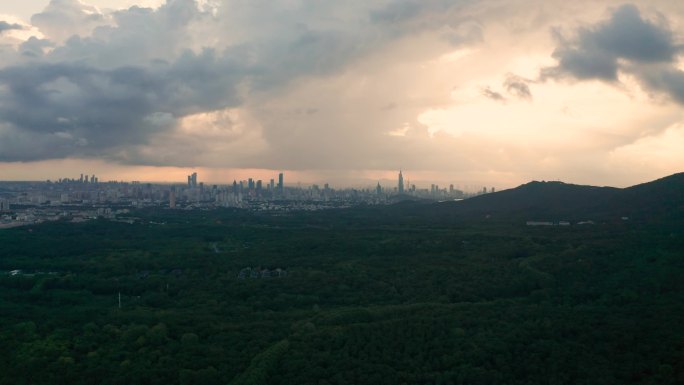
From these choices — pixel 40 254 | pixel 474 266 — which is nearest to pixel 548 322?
pixel 474 266

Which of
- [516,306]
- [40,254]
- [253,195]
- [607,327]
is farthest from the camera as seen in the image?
[253,195]

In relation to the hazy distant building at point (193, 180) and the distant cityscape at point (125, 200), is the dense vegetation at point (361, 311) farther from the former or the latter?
the hazy distant building at point (193, 180)

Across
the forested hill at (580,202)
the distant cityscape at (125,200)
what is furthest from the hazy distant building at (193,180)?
the forested hill at (580,202)

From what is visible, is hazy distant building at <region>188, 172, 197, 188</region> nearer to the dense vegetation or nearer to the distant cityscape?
the distant cityscape

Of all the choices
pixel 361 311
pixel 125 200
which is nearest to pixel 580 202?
pixel 361 311

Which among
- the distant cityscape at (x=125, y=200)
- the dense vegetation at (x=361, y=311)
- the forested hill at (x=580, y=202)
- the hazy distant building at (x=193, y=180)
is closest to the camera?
the dense vegetation at (x=361, y=311)

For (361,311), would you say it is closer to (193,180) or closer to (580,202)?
(580,202)

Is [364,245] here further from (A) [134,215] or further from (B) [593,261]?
(A) [134,215]
